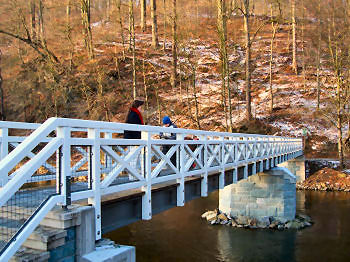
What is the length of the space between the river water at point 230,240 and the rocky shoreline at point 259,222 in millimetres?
326

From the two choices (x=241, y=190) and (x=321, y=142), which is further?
(x=321, y=142)

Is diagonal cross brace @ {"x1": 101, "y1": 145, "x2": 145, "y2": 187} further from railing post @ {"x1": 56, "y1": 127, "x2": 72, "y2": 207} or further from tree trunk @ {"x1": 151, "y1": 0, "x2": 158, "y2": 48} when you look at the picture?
tree trunk @ {"x1": 151, "y1": 0, "x2": 158, "y2": 48}

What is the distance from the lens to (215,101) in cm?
3089

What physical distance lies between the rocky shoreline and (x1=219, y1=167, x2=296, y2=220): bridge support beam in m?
0.20

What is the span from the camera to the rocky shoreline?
15005 mm

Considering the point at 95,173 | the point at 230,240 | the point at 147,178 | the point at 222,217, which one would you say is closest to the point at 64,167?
the point at 95,173

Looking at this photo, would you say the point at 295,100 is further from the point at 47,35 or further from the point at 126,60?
the point at 47,35

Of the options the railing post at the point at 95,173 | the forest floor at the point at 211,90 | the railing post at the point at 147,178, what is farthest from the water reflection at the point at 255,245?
the forest floor at the point at 211,90

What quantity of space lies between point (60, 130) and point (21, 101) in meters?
28.5

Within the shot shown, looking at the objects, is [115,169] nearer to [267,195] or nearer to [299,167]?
[267,195]

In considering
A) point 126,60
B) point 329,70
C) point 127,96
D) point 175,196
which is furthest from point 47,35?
point 175,196

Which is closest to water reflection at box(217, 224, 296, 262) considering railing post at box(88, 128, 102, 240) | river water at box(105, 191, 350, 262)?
river water at box(105, 191, 350, 262)

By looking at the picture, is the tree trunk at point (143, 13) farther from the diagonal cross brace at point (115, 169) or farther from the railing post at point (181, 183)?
the diagonal cross brace at point (115, 169)

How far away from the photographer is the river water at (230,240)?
11891 millimetres
